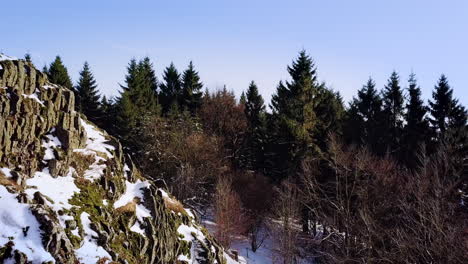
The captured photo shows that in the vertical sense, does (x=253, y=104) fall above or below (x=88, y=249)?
above

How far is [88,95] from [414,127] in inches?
1328

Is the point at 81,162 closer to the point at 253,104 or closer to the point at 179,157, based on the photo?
the point at 179,157

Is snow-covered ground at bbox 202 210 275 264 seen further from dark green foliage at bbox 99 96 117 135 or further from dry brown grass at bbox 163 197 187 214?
dark green foliage at bbox 99 96 117 135

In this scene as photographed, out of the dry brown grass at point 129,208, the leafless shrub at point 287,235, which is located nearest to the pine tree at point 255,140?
the leafless shrub at point 287,235

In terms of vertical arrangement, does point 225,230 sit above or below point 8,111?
below

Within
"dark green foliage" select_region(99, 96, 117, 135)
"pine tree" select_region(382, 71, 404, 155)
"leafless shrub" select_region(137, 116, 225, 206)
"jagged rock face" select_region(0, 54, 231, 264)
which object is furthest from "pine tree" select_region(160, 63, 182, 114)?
"jagged rock face" select_region(0, 54, 231, 264)

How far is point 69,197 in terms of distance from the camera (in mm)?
14008

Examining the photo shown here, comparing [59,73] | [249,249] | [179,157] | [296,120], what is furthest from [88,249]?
[59,73]

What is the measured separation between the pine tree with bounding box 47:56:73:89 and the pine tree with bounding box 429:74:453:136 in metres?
36.8

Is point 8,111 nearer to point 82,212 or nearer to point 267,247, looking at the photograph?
point 82,212

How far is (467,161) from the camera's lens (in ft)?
84.4

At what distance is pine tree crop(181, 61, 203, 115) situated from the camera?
4694 centimetres

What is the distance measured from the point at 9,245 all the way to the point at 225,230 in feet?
56.8

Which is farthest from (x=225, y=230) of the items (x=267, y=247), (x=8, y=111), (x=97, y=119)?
(x=97, y=119)
